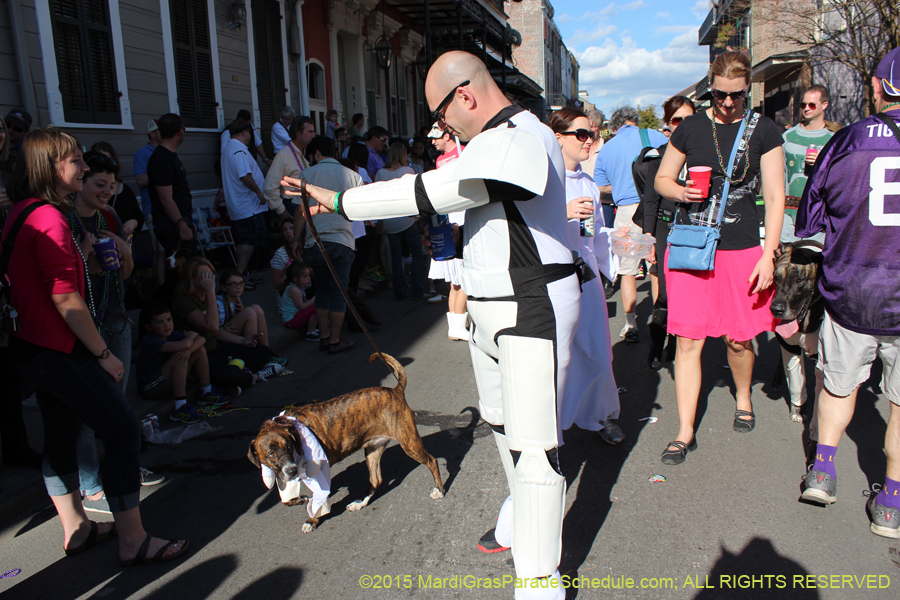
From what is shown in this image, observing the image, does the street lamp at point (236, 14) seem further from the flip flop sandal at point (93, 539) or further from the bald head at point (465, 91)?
the bald head at point (465, 91)

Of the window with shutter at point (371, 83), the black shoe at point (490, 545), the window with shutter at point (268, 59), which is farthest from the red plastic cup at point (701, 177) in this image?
the window with shutter at point (371, 83)

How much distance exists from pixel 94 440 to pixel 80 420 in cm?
34

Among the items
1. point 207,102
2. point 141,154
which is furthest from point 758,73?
point 141,154

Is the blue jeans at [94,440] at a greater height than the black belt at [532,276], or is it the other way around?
the black belt at [532,276]

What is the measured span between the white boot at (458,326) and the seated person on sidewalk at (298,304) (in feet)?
4.99

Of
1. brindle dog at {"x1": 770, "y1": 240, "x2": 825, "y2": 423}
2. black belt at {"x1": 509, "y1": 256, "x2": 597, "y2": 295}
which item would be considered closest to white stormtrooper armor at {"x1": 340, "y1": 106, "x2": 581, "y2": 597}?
black belt at {"x1": 509, "y1": 256, "x2": 597, "y2": 295}

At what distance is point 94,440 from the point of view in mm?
3236

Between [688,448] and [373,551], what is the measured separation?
1961 millimetres

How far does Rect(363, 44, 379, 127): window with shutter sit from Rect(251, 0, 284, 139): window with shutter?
4054mm

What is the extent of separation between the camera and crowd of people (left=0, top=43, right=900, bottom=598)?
218 centimetres

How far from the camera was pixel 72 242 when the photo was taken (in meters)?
2.69

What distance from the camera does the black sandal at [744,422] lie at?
398 cm

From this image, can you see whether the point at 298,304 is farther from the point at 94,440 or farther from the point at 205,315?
the point at 94,440

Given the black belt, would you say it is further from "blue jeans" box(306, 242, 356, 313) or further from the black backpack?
"blue jeans" box(306, 242, 356, 313)
